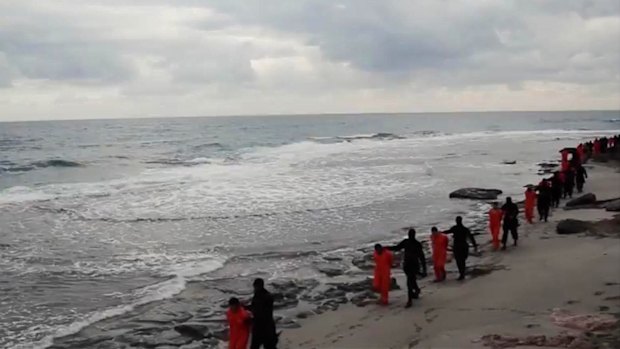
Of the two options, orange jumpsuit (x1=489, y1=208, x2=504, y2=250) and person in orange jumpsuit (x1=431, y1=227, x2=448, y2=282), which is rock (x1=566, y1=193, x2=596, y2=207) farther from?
person in orange jumpsuit (x1=431, y1=227, x2=448, y2=282)

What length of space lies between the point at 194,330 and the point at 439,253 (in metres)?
5.37

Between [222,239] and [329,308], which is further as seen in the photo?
[222,239]

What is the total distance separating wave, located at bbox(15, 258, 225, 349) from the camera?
11242 millimetres

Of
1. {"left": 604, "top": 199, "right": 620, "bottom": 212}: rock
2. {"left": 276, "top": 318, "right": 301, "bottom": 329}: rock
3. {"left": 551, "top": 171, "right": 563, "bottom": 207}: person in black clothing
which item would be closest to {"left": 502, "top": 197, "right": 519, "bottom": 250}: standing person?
{"left": 604, "top": 199, "right": 620, "bottom": 212}: rock

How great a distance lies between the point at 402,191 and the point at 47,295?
19.2 meters

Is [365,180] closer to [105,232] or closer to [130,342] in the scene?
[105,232]

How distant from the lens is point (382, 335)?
33.7 feet

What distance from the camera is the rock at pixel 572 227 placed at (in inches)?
677

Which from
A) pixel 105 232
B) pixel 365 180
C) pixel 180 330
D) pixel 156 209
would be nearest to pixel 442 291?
pixel 180 330

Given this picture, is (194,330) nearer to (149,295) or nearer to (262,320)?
(262,320)

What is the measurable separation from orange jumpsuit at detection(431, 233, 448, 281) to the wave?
5.51 m

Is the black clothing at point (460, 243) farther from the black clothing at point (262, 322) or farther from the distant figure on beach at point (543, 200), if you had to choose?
the distant figure on beach at point (543, 200)

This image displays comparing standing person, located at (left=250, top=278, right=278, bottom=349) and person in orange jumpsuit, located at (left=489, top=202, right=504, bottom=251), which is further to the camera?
person in orange jumpsuit, located at (left=489, top=202, right=504, bottom=251)

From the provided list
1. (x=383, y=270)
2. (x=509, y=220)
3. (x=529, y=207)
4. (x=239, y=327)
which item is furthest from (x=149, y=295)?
(x=529, y=207)
